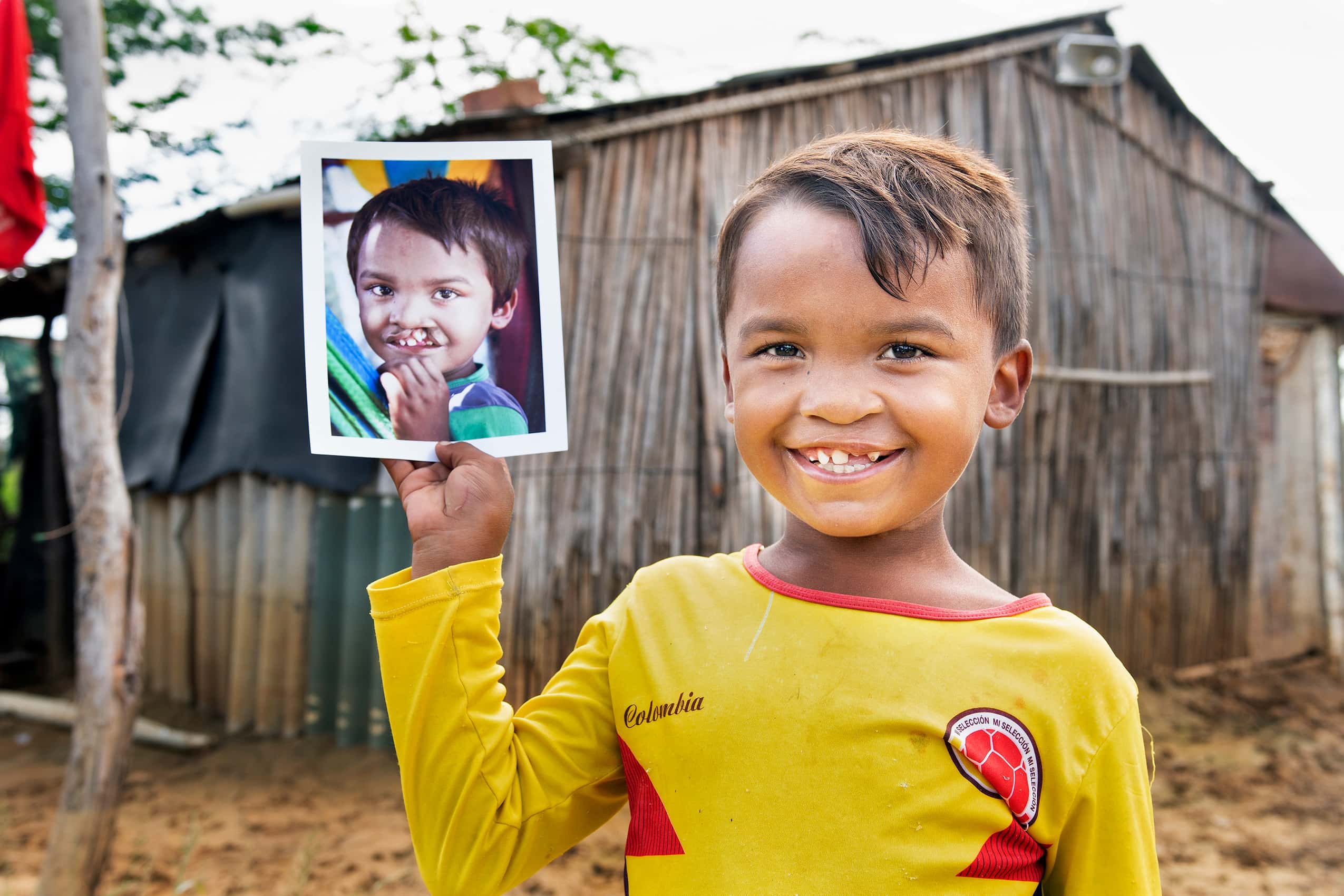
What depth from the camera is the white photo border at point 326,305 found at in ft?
3.55

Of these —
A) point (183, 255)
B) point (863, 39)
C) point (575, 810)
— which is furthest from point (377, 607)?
point (183, 255)

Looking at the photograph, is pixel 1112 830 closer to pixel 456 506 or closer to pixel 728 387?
pixel 728 387

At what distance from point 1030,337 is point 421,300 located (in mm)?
4706

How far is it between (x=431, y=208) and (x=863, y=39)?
458 cm

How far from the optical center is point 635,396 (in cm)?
431

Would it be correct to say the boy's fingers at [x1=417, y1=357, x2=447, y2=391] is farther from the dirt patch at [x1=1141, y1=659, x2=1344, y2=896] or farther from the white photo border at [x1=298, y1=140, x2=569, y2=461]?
the dirt patch at [x1=1141, y1=659, x2=1344, y2=896]

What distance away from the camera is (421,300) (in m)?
1.11

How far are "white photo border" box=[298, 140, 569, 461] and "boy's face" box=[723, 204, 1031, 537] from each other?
232 millimetres

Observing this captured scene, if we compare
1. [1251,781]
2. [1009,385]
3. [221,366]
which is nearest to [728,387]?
[1009,385]

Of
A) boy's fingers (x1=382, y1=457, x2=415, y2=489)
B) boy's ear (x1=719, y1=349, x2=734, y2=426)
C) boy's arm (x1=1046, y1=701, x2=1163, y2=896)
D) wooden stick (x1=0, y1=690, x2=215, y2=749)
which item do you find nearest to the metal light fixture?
boy's ear (x1=719, y1=349, x2=734, y2=426)

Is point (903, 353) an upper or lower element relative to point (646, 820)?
upper

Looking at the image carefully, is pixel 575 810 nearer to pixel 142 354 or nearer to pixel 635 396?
pixel 635 396

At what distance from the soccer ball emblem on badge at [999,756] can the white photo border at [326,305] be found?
0.55m

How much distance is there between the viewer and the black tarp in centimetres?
482
